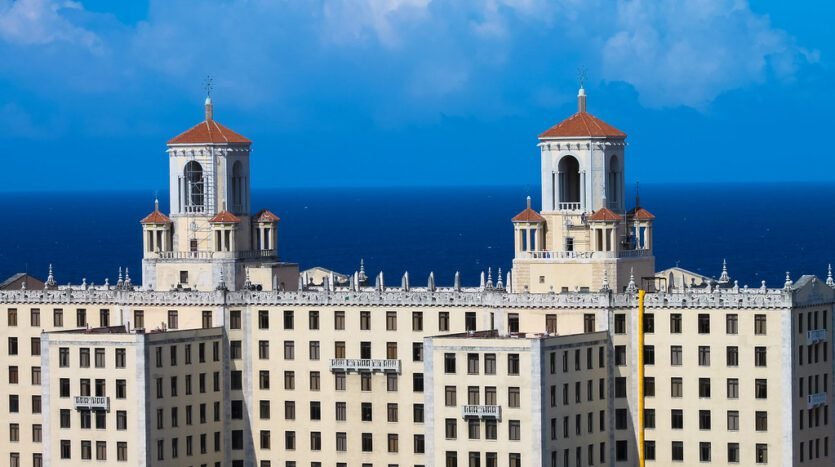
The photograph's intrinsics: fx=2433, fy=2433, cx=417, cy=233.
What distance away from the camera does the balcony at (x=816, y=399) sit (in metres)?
170

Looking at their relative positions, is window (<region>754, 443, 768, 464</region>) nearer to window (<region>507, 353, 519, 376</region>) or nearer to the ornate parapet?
the ornate parapet

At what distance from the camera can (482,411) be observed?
549ft

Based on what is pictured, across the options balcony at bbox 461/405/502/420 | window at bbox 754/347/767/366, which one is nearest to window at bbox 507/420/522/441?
balcony at bbox 461/405/502/420

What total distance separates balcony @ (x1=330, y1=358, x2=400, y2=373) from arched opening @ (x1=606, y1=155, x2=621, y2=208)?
20.6 m

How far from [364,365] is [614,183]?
23482mm

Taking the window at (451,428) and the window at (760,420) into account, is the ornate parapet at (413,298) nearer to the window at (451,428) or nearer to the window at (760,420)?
the window at (760,420)

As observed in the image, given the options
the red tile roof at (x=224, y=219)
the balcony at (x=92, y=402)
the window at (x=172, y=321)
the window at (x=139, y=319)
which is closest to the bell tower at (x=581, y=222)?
the red tile roof at (x=224, y=219)

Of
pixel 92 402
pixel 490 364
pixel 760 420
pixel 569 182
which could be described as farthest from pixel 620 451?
pixel 92 402

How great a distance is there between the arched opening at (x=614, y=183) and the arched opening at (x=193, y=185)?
107 ft

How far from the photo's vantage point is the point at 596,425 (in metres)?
172

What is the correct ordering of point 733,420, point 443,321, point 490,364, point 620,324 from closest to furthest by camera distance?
1. point 490,364
2. point 733,420
3. point 620,324
4. point 443,321

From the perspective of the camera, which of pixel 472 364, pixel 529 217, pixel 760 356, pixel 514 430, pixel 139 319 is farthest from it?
pixel 139 319

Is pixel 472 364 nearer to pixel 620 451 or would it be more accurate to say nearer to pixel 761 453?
pixel 620 451

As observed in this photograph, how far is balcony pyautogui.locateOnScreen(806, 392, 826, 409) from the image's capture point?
17025cm
